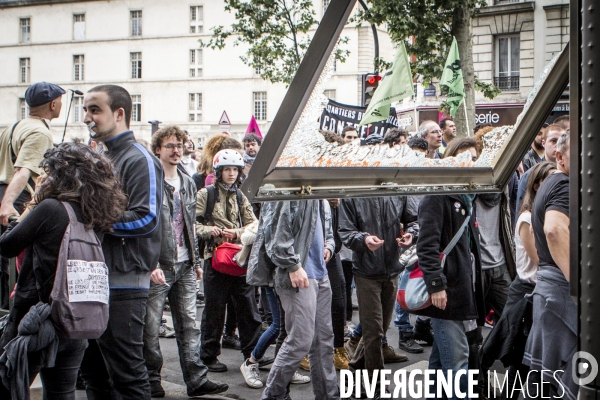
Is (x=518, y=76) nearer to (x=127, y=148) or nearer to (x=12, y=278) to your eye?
(x=127, y=148)

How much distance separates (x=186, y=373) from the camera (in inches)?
218

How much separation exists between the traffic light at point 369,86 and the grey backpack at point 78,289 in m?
2.01

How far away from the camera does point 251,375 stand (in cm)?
593

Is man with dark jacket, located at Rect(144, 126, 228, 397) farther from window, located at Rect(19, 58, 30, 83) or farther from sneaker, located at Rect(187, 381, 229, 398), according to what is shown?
window, located at Rect(19, 58, 30, 83)

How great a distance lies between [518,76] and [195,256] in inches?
143

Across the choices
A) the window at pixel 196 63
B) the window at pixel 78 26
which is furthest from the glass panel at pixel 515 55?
the window at pixel 78 26

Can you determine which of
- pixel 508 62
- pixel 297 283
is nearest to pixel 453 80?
pixel 508 62

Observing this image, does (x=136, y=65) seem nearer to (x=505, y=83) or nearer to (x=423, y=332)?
(x=423, y=332)

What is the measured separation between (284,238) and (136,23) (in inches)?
2133

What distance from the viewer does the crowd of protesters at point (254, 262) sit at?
3.62m

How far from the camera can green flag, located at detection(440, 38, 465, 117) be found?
2240 millimetres

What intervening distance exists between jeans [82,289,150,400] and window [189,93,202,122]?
48.2 meters

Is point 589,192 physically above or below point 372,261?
above

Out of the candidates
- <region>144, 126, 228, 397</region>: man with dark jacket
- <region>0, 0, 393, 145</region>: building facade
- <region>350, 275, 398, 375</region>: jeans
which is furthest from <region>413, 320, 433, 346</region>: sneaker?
<region>0, 0, 393, 145</region>: building facade
